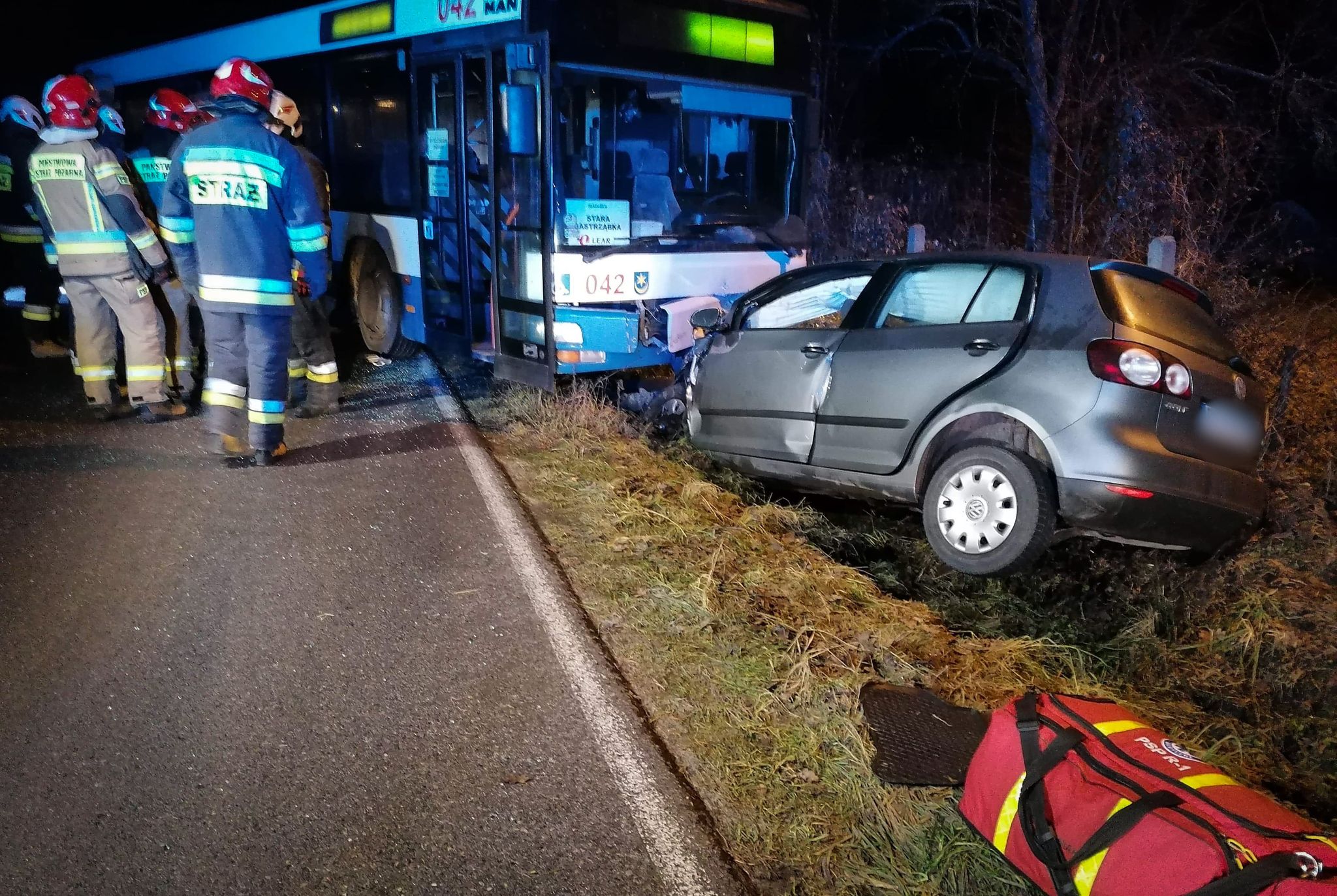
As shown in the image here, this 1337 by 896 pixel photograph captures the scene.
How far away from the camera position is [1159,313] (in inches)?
172

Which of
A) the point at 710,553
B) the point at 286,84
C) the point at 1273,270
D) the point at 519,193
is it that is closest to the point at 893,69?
the point at 1273,270

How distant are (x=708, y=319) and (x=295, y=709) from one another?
3417mm

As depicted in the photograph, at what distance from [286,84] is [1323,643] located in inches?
401

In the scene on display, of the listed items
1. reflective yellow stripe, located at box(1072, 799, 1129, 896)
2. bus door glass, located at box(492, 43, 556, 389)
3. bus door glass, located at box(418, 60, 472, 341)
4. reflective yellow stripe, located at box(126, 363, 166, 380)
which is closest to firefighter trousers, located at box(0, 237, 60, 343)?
reflective yellow stripe, located at box(126, 363, 166, 380)

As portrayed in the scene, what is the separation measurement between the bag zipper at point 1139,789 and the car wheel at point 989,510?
70.8 inches

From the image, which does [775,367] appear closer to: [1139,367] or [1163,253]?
[1139,367]

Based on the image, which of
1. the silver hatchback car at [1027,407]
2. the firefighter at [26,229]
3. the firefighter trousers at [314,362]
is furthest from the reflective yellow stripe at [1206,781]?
the firefighter at [26,229]

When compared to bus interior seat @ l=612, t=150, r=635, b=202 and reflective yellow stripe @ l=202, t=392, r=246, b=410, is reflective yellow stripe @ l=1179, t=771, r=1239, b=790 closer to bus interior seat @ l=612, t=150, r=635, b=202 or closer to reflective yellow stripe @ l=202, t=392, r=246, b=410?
reflective yellow stripe @ l=202, t=392, r=246, b=410

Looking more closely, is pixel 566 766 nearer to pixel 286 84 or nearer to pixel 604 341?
pixel 604 341

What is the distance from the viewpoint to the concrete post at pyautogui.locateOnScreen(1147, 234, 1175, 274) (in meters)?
6.71

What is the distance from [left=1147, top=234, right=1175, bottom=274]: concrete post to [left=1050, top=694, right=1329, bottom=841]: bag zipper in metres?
5.00

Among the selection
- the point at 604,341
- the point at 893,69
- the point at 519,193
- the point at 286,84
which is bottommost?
the point at 604,341

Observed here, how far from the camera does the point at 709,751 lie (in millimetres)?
3180

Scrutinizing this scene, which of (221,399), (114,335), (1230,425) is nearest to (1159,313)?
(1230,425)
